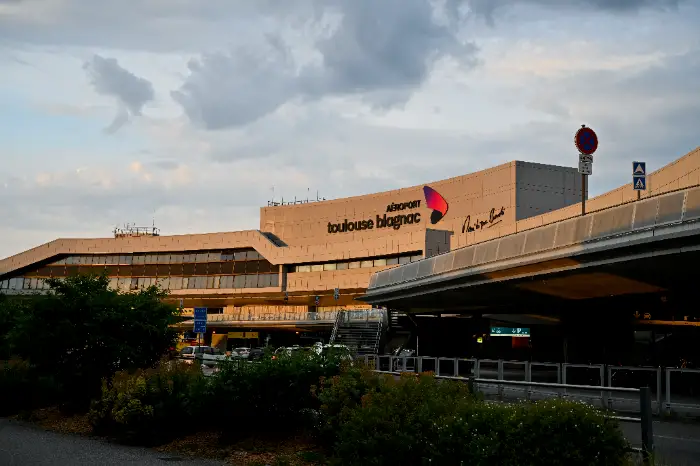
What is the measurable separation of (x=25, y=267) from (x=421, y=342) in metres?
79.9

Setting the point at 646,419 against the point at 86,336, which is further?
the point at 86,336

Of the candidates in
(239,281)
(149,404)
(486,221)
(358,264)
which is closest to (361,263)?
(358,264)

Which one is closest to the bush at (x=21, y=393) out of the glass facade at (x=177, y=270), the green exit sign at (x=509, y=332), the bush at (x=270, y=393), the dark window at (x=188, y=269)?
the bush at (x=270, y=393)

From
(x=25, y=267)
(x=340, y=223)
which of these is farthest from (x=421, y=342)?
(x=25, y=267)

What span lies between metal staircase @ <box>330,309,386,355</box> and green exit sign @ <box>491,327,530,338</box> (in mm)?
13843

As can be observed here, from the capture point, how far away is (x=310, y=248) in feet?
307

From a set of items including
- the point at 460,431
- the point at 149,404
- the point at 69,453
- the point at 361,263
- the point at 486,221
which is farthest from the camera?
the point at 361,263

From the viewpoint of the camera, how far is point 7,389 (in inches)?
978

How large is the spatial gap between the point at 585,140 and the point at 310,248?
6987cm

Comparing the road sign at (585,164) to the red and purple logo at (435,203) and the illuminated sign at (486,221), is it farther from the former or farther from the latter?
the red and purple logo at (435,203)

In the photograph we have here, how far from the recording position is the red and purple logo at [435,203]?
8419 cm

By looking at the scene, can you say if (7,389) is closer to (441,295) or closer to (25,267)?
(441,295)

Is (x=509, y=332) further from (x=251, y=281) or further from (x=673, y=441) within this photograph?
(x=673, y=441)

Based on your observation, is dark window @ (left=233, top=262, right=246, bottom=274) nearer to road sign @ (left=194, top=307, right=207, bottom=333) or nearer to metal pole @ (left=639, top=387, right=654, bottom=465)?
road sign @ (left=194, top=307, right=207, bottom=333)
